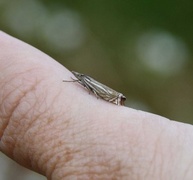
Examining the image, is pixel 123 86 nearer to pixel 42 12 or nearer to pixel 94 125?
pixel 42 12

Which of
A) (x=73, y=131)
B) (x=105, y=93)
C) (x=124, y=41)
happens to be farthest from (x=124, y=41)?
(x=73, y=131)

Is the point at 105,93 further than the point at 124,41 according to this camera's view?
No

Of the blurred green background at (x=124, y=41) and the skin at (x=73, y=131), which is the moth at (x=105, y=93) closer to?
the skin at (x=73, y=131)

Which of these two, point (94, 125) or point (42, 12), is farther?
point (42, 12)

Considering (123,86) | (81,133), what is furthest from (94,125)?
(123,86)

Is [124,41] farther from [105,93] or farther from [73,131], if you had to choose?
[73,131]

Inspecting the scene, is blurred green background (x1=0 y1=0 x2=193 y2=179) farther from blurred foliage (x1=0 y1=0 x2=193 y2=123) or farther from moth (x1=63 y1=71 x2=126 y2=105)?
moth (x1=63 y1=71 x2=126 y2=105)

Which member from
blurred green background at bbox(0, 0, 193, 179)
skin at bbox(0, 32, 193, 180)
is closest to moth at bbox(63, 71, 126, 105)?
skin at bbox(0, 32, 193, 180)
